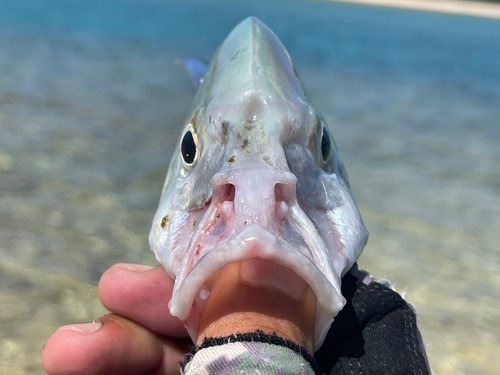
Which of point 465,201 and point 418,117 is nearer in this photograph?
point 465,201

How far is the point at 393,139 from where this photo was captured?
17.0 ft

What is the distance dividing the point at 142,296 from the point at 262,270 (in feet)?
2.09

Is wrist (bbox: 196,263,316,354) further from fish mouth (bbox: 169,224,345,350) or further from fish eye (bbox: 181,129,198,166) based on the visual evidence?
fish eye (bbox: 181,129,198,166)

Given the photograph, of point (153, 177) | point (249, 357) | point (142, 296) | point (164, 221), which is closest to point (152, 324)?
point (142, 296)

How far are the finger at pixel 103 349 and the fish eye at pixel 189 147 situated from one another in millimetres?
546

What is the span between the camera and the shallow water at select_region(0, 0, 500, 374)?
7.61 feet

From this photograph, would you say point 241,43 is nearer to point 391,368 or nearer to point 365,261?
point 391,368

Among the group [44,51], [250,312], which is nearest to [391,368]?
[250,312]

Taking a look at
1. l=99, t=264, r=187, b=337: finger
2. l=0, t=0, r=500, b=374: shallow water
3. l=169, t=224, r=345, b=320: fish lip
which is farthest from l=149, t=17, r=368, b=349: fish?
l=0, t=0, r=500, b=374: shallow water

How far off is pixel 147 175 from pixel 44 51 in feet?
17.3

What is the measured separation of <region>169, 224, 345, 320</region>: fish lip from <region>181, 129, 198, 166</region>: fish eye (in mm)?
440

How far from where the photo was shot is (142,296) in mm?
1266

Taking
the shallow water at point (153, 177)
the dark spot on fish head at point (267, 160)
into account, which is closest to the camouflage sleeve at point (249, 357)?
the dark spot on fish head at point (267, 160)

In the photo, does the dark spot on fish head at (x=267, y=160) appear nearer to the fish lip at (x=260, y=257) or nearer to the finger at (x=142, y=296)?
the fish lip at (x=260, y=257)
